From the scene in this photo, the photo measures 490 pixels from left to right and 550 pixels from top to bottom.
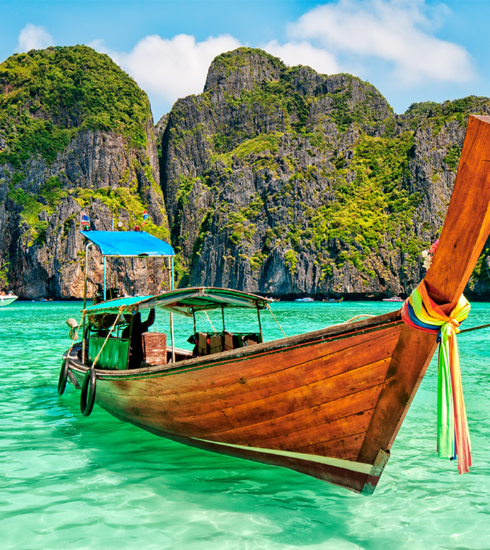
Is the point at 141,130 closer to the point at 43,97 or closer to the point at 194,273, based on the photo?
the point at 43,97

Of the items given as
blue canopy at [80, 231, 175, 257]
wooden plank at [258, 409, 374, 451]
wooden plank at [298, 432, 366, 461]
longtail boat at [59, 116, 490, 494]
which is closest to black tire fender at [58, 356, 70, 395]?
blue canopy at [80, 231, 175, 257]

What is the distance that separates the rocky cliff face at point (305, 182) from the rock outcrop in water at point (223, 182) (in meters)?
0.30

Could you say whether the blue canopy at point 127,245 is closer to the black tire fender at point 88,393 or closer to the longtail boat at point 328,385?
the black tire fender at point 88,393

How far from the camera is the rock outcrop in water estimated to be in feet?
267

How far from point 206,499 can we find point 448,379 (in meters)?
2.73

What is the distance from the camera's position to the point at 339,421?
13.9 ft

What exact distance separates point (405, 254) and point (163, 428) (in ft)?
270

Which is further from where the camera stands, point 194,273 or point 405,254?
point 194,273

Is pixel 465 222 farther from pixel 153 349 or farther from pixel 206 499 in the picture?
pixel 153 349

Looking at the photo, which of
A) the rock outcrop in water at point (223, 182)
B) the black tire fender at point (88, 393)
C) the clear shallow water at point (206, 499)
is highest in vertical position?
the rock outcrop in water at point (223, 182)

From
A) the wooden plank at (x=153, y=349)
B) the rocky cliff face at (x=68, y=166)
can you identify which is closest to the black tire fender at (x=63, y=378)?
the wooden plank at (x=153, y=349)

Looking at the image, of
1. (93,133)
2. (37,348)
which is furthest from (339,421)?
(93,133)

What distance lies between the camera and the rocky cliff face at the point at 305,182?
82.8 m

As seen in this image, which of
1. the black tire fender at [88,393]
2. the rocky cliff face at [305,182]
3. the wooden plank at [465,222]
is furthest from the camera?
the rocky cliff face at [305,182]
